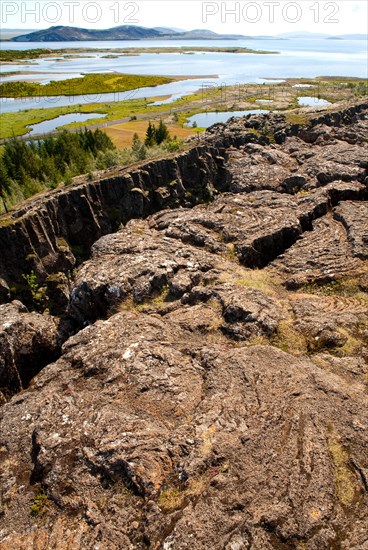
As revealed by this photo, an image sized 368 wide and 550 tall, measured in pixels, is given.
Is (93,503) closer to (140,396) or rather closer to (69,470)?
(69,470)

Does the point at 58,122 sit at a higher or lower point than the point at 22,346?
higher

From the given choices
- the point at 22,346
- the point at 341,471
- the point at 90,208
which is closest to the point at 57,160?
the point at 90,208

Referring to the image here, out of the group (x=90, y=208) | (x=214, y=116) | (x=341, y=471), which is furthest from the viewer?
(x=214, y=116)

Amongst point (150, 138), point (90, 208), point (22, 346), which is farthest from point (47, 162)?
point (22, 346)

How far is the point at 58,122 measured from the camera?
183375mm

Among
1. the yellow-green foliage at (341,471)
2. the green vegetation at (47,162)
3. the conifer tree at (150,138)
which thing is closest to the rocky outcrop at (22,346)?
the yellow-green foliage at (341,471)

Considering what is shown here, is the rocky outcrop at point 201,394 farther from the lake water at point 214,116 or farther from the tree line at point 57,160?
the lake water at point 214,116

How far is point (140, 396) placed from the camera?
22578 millimetres

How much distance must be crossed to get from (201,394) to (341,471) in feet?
27.7

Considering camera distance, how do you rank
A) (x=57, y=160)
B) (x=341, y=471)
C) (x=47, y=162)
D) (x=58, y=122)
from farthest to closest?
1. (x=58, y=122)
2. (x=57, y=160)
3. (x=47, y=162)
4. (x=341, y=471)

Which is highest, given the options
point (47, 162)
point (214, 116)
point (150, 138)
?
point (214, 116)

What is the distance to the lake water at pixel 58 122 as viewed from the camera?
165300mm

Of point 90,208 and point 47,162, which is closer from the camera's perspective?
point 90,208

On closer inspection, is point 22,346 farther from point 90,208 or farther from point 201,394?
point 90,208
